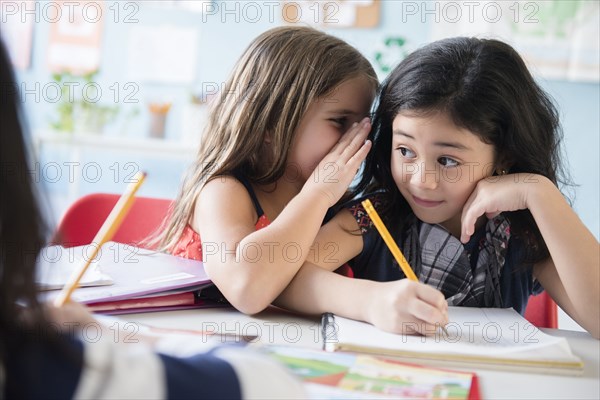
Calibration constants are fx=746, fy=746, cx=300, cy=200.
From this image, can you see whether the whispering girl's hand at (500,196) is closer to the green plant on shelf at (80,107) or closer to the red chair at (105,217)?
the red chair at (105,217)

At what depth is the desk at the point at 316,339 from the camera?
0.75 metres

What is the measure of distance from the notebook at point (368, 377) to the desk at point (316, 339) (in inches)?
1.6

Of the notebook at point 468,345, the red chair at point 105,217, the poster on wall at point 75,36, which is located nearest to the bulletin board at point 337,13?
the poster on wall at point 75,36

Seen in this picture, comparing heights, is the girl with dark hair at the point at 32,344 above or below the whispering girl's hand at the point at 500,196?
above

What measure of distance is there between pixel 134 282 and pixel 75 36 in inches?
110

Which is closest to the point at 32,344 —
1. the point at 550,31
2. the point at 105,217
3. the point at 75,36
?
the point at 105,217

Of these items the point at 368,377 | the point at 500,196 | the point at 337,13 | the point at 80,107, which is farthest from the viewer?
the point at 80,107

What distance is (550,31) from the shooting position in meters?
2.94

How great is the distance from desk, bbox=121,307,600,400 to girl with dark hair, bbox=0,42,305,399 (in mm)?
417

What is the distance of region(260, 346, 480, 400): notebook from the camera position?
670 millimetres

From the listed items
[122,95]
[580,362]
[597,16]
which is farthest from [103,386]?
[122,95]

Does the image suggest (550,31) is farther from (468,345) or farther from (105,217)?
(468,345)

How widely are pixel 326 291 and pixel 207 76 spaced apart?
2549 mm

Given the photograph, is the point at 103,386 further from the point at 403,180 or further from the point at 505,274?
the point at 505,274
